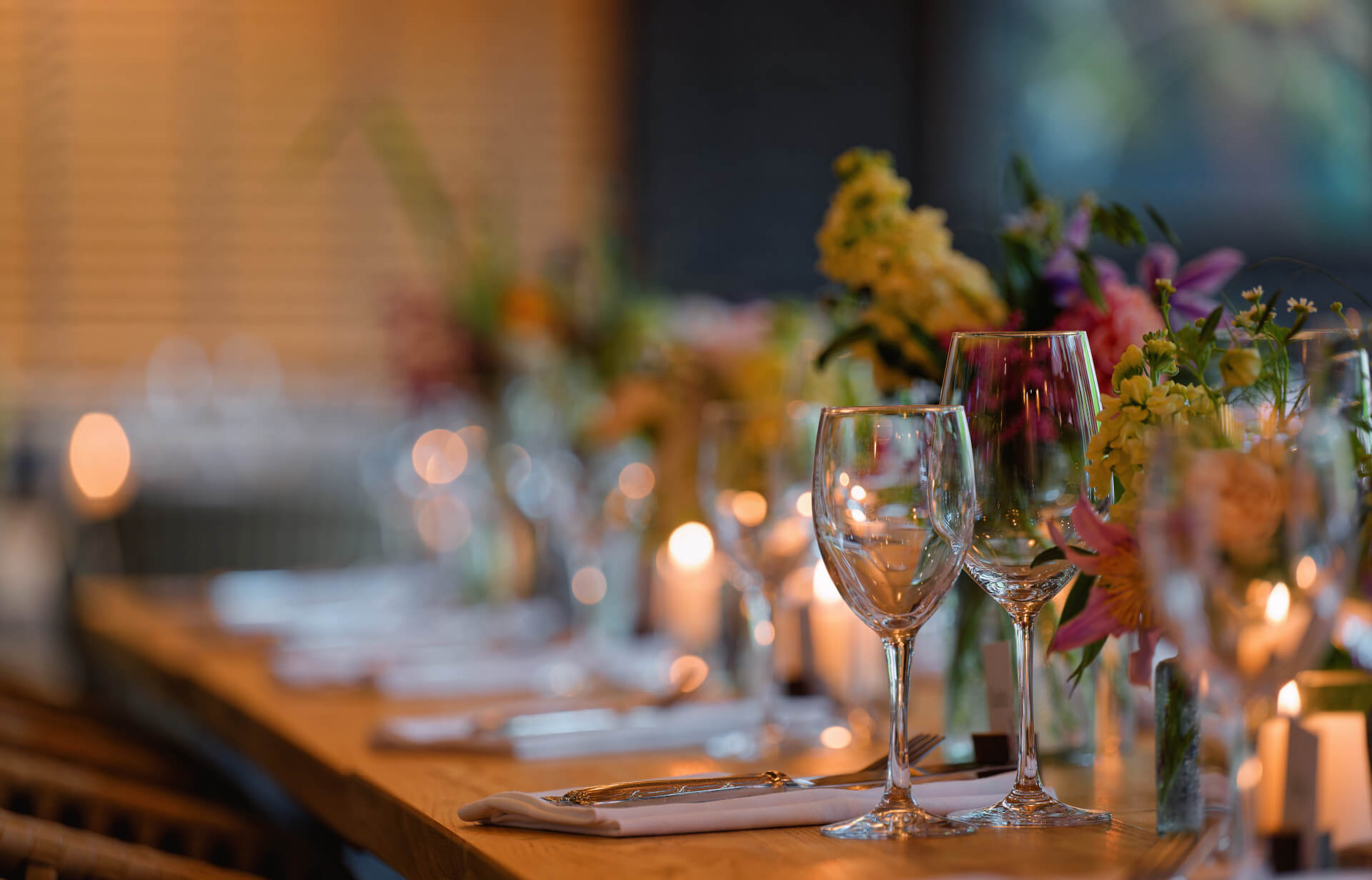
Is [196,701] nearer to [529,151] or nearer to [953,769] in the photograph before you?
[953,769]

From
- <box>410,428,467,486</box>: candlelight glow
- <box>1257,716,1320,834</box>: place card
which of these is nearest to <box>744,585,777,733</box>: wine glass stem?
<box>1257,716,1320,834</box>: place card

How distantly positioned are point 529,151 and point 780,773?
14.1 feet

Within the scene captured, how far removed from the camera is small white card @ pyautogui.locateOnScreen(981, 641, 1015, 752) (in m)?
1.06

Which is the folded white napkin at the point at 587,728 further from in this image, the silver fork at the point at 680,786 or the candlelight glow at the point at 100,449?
the candlelight glow at the point at 100,449

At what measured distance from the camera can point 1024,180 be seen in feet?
3.99

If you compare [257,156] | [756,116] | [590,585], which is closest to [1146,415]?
[590,585]

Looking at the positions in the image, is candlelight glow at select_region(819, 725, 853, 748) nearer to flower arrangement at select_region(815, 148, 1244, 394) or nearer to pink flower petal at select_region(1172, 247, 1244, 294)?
flower arrangement at select_region(815, 148, 1244, 394)

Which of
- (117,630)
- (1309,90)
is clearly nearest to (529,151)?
(1309,90)

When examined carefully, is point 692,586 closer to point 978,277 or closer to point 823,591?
point 823,591

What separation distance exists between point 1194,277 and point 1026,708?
35 centimetres

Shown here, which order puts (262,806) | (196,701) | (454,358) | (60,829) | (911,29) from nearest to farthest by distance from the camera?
1. (60,829)
2. (196,701)
3. (262,806)
4. (454,358)
5. (911,29)

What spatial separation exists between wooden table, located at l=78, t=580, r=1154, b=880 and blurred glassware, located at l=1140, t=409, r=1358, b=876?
18cm

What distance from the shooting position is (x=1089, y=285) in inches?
42.5

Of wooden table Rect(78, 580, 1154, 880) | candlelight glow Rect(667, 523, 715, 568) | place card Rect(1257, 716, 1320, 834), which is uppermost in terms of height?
candlelight glow Rect(667, 523, 715, 568)
